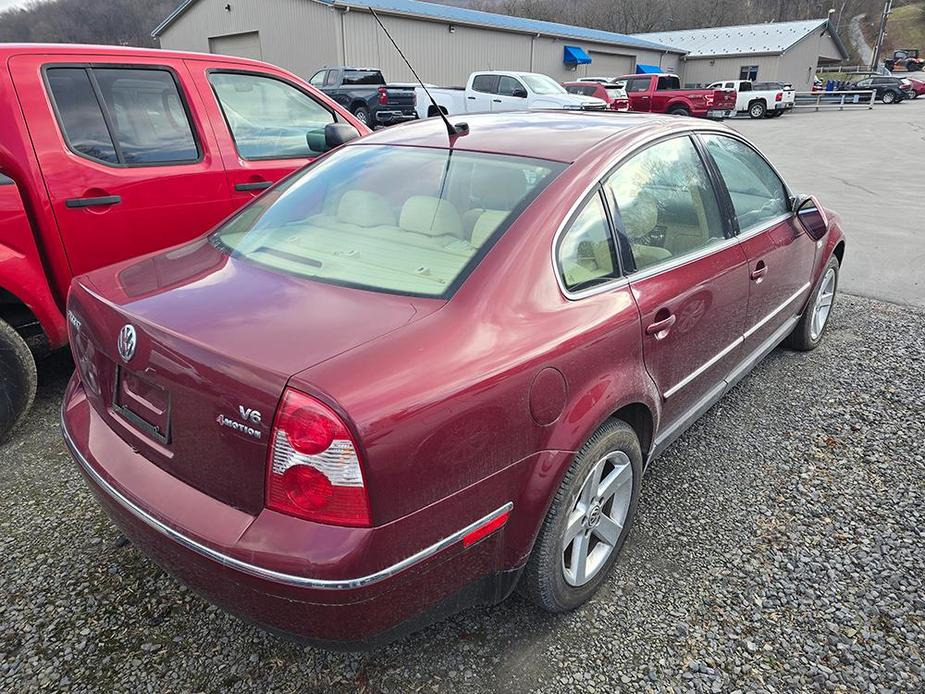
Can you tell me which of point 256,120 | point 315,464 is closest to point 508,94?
point 256,120

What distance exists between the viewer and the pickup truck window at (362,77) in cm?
2031

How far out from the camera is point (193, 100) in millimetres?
4008

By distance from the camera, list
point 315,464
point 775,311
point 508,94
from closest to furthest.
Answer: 1. point 315,464
2. point 775,311
3. point 508,94

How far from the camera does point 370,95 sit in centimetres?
1995

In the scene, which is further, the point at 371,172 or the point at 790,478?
the point at 790,478

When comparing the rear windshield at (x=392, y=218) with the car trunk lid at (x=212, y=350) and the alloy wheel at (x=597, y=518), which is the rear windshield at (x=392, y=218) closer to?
the car trunk lid at (x=212, y=350)

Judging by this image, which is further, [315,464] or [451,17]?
[451,17]

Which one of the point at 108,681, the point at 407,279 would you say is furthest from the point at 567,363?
the point at 108,681

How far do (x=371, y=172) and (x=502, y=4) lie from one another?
81161 millimetres

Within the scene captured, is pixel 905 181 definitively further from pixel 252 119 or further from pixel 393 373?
pixel 393 373

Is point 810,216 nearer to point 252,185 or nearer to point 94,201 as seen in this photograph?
point 252,185

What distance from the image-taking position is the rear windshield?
82.0 inches

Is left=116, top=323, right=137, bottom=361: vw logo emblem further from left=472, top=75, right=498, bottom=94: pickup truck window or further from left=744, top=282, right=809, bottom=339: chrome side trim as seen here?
left=472, top=75, right=498, bottom=94: pickup truck window

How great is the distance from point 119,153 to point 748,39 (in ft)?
167
